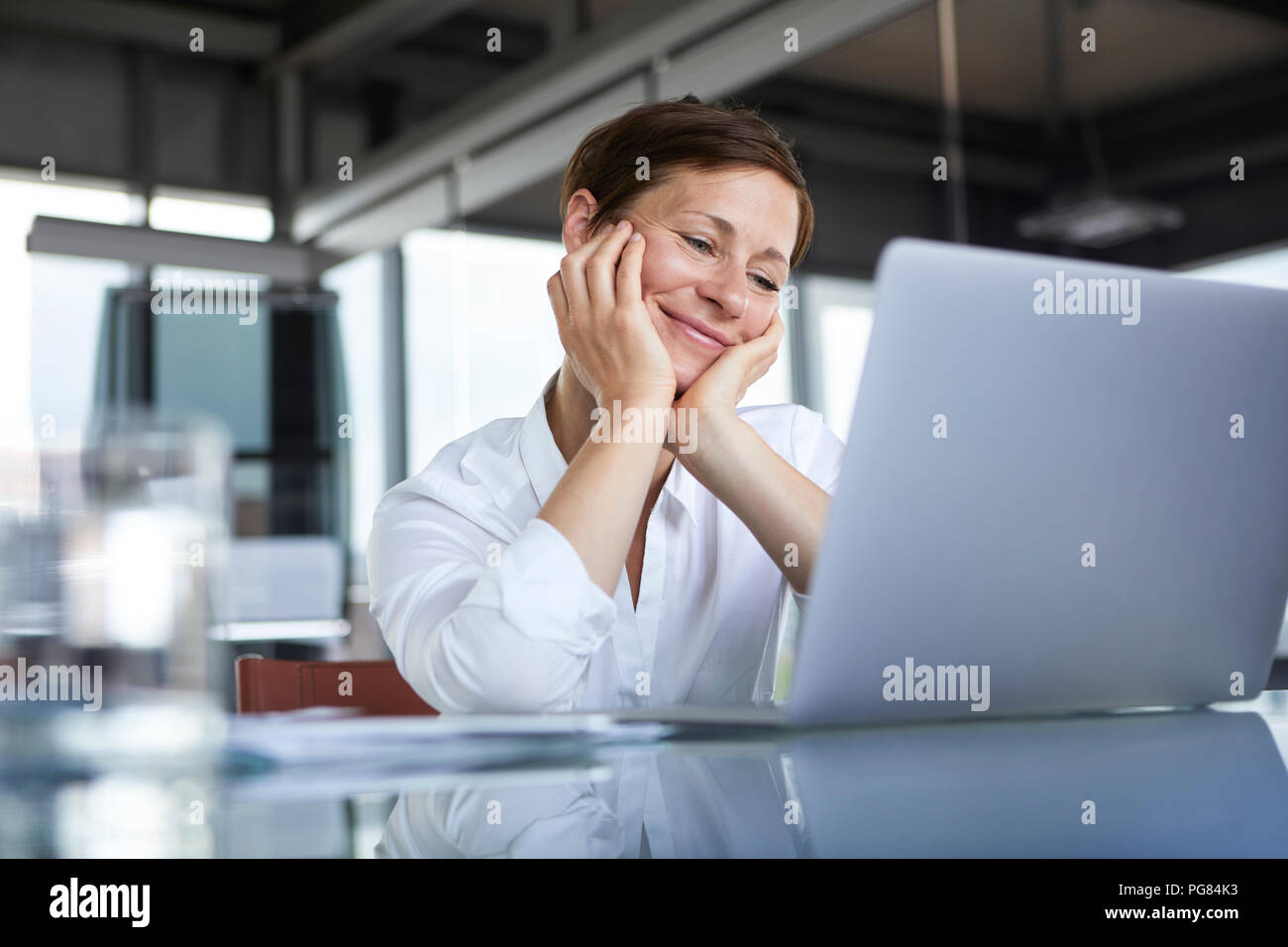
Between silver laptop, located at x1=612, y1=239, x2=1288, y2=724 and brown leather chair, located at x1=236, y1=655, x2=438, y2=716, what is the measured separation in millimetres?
714

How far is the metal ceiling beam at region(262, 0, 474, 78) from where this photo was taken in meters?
5.17

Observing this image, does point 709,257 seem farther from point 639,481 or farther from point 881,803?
point 881,803

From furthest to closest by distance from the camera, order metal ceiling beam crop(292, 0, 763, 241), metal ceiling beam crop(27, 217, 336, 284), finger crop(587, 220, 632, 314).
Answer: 1. metal ceiling beam crop(27, 217, 336, 284)
2. metal ceiling beam crop(292, 0, 763, 241)
3. finger crop(587, 220, 632, 314)

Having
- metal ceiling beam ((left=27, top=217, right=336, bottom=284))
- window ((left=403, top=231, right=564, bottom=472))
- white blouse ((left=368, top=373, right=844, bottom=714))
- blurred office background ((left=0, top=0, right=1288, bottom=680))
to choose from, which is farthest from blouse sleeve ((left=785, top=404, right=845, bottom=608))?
metal ceiling beam ((left=27, top=217, right=336, bottom=284))

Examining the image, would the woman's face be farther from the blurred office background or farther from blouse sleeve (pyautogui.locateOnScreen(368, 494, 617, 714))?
the blurred office background

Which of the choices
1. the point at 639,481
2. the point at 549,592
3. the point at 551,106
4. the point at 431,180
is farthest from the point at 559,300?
the point at 431,180

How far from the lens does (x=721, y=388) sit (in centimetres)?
115

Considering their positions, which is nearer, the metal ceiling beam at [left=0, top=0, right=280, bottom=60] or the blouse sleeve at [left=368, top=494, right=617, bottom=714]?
the blouse sleeve at [left=368, top=494, right=617, bottom=714]

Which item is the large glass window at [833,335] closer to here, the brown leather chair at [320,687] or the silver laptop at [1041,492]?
the brown leather chair at [320,687]

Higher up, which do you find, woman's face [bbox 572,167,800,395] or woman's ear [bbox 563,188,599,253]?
woman's ear [bbox 563,188,599,253]

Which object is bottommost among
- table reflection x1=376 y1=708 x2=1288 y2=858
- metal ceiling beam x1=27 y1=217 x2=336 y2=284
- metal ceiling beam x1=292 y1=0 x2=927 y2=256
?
table reflection x1=376 y1=708 x2=1288 y2=858

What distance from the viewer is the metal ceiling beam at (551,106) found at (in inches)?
143
